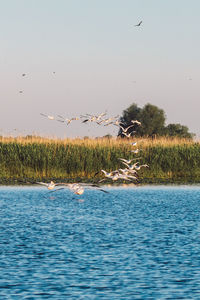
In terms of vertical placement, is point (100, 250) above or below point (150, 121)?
below

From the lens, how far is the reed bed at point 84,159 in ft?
145

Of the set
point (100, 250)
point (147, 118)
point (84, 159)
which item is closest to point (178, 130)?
point (147, 118)

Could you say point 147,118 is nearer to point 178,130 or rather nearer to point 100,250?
point 178,130

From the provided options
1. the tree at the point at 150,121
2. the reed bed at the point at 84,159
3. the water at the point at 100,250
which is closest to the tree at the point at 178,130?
the tree at the point at 150,121

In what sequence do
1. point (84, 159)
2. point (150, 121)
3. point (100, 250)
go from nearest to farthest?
1. point (100, 250)
2. point (84, 159)
3. point (150, 121)

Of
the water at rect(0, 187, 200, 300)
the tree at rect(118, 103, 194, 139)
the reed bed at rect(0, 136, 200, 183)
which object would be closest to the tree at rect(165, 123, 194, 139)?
the tree at rect(118, 103, 194, 139)

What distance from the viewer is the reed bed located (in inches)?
1736

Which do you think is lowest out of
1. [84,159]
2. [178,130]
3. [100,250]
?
[100,250]

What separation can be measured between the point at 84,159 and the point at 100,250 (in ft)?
90.4

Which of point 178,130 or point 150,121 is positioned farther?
point 178,130

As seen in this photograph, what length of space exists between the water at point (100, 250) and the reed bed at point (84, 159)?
12787 millimetres

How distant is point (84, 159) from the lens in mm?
44531

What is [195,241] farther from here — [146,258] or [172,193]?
[172,193]

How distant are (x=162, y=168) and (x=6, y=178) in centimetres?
968
